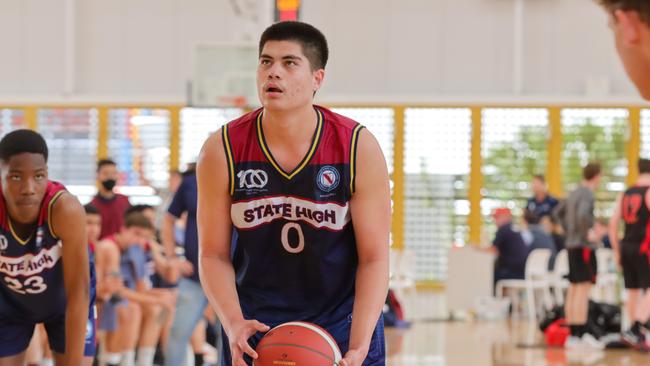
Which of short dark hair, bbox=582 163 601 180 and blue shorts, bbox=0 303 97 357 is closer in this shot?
blue shorts, bbox=0 303 97 357

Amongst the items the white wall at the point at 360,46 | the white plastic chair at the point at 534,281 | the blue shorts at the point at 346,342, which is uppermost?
the white wall at the point at 360,46

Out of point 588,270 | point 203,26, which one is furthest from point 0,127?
point 588,270

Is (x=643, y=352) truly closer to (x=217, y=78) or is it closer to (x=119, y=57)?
(x=217, y=78)

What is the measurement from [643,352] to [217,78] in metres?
5.43

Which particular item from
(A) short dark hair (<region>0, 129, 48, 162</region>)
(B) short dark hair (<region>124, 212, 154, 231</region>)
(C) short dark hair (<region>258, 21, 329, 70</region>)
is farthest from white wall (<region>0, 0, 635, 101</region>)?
(C) short dark hair (<region>258, 21, 329, 70</region>)

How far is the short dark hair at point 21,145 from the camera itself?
468 cm

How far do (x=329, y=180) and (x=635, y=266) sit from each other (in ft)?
28.8

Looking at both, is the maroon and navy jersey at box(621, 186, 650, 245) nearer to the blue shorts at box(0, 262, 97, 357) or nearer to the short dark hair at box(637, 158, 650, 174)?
the short dark hair at box(637, 158, 650, 174)

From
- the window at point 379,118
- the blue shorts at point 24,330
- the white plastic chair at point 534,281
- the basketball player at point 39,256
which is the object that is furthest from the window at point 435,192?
the basketball player at point 39,256

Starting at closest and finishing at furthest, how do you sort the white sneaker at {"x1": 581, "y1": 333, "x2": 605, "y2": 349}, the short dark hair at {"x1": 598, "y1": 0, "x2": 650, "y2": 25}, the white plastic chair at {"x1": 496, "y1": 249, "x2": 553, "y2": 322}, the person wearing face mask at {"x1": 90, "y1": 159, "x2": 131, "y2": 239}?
the short dark hair at {"x1": 598, "y1": 0, "x2": 650, "y2": 25}
the person wearing face mask at {"x1": 90, "y1": 159, "x2": 131, "y2": 239}
the white sneaker at {"x1": 581, "y1": 333, "x2": 605, "y2": 349}
the white plastic chair at {"x1": 496, "y1": 249, "x2": 553, "y2": 322}

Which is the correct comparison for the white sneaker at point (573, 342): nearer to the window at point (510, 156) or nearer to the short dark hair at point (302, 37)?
the window at point (510, 156)

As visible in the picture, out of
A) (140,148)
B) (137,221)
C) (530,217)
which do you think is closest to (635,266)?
(530,217)

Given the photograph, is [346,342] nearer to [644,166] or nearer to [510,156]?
[644,166]

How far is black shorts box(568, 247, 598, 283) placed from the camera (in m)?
12.2
